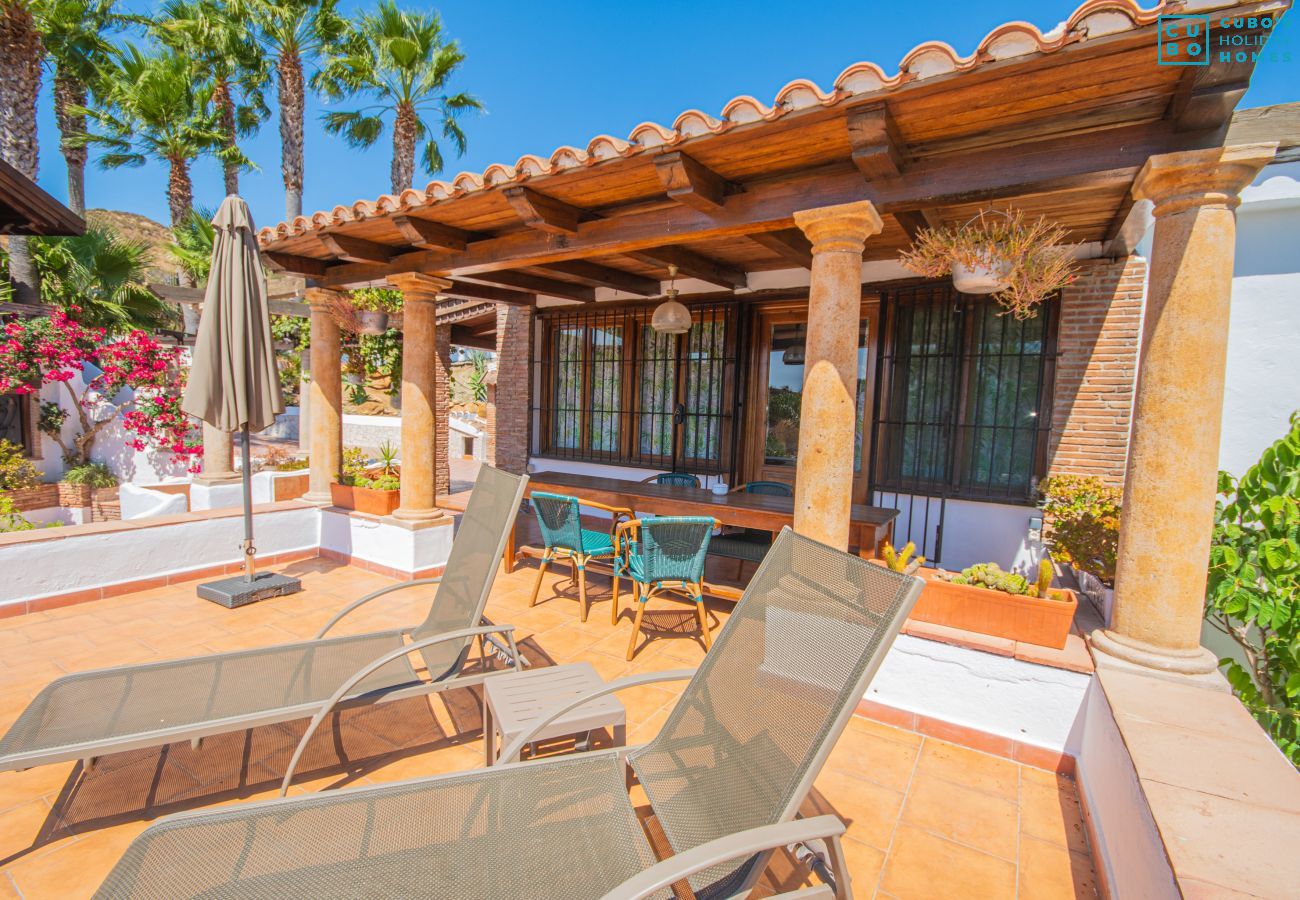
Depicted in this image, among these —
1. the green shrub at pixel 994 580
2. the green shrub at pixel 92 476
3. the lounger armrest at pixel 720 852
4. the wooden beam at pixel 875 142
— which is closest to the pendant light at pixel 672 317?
the wooden beam at pixel 875 142

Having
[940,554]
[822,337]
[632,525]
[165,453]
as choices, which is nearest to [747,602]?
[822,337]

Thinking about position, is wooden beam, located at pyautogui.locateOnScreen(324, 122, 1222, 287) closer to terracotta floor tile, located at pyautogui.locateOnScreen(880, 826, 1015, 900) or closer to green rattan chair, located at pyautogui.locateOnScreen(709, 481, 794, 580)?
green rattan chair, located at pyautogui.locateOnScreen(709, 481, 794, 580)

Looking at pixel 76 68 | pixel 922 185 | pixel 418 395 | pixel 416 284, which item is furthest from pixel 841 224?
pixel 76 68

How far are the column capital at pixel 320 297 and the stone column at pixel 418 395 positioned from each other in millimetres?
909

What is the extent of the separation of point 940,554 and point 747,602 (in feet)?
12.1

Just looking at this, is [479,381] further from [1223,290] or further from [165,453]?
[1223,290]

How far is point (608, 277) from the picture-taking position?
18.2 ft

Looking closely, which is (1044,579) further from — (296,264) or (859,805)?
(296,264)

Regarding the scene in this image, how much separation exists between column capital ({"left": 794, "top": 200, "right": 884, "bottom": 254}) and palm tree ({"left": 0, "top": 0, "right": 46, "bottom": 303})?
11596mm

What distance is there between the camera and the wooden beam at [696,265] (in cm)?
445

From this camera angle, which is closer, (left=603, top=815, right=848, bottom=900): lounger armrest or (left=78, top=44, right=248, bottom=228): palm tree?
(left=603, top=815, right=848, bottom=900): lounger armrest

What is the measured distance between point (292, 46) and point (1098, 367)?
16.2 metres

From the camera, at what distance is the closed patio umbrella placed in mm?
3787

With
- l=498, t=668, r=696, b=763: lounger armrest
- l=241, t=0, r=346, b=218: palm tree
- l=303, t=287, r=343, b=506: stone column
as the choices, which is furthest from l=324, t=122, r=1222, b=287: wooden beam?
l=241, t=0, r=346, b=218: palm tree
